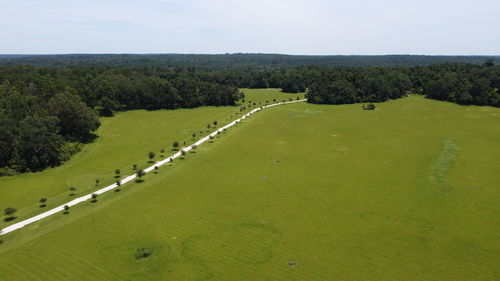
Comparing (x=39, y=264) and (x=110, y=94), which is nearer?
(x=39, y=264)

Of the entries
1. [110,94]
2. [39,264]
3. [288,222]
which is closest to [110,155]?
[39,264]

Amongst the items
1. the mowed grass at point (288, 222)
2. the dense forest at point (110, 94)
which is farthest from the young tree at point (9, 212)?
the dense forest at point (110, 94)

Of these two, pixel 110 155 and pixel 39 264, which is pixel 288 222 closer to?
pixel 39 264

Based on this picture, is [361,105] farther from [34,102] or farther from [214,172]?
[34,102]

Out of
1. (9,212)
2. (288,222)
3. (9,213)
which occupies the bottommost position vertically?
(288,222)

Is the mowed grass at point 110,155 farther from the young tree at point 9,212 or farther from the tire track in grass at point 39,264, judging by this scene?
the tire track in grass at point 39,264

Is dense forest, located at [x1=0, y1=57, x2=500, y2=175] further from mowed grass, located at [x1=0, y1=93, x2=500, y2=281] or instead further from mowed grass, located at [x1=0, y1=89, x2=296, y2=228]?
mowed grass, located at [x1=0, y1=93, x2=500, y2=281]
